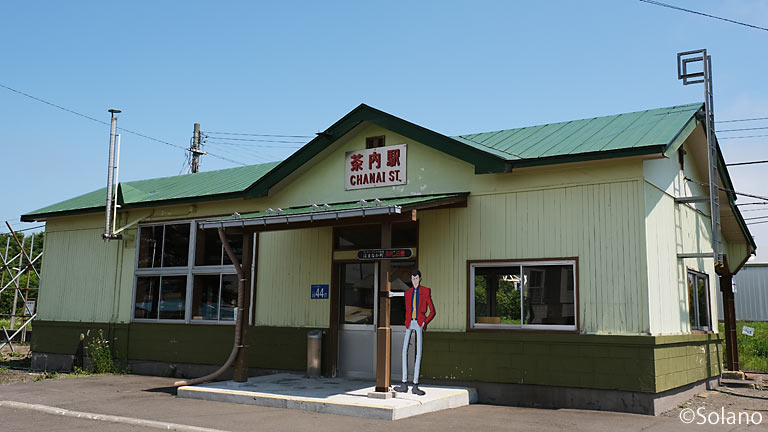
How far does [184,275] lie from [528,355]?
8.52 meters

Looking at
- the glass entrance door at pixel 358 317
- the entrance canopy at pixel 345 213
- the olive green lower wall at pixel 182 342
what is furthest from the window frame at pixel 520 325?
the olive green lower wall at pixel 182 342

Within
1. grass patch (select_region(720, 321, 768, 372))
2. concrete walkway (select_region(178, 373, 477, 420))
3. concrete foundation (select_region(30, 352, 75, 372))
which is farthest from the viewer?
grass patch (select_region(720, 321, 768, 372))

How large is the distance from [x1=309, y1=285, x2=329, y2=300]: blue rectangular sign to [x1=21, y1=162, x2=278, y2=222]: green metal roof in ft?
9.55

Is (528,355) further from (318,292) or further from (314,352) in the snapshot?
(318,292)

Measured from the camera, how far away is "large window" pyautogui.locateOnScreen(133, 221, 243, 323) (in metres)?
15.0

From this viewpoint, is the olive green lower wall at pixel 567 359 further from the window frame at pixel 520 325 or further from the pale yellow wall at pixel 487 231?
the pale yellow wall at pixel 487 231

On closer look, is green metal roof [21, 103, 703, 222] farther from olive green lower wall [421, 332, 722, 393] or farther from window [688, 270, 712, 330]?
window [688, 270, 712, 330]

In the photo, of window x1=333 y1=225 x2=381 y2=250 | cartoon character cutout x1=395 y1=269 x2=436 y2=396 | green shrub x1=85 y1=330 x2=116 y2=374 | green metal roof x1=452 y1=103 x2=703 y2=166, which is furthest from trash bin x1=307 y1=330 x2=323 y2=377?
green shrub x1=85 y1=330 x2=116 y2=374

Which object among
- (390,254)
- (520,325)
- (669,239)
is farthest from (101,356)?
(669,239)

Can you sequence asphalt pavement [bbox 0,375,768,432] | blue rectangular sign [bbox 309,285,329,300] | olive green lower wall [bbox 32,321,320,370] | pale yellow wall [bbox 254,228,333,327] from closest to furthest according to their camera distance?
asphalt pavement [bbox 0,375,768,432]
blue rectangular sign [bbox 309,285,329,300]
pale yellow wall [bbox 254,228,333,327]
olive green lower wall [bbox 32,321,320,370]

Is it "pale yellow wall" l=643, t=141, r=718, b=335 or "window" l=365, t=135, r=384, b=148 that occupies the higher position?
"window" l=365, t=135, r=384, b=148

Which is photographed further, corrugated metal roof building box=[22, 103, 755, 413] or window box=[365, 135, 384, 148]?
window box=[365, 135, 384, 148]

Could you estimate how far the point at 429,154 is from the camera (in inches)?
505

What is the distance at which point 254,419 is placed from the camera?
9445 millimetres
